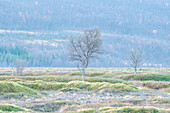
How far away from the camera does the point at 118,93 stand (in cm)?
4047

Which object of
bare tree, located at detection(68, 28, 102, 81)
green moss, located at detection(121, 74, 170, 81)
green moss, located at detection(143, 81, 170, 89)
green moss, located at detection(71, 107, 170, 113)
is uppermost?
bare tree, located at detection(68, 28, 102, 81)

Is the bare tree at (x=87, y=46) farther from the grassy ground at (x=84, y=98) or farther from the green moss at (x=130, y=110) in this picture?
the green moss at (x=130, y=110)

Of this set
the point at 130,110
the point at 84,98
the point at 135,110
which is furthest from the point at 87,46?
the point at 135,110

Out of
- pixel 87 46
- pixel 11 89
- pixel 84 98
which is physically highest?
pixel 87 46

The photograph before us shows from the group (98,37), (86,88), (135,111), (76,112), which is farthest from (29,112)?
(98,37)

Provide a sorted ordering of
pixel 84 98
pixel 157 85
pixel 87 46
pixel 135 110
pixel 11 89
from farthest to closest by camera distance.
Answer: pixel 87 46 → pixel 157 85 → pixel 11 89 → pixel 84 98 → pixel 135 110

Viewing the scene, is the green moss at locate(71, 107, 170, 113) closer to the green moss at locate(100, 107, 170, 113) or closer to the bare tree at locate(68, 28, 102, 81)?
the green moss at locate(100, 107, 170, 113)

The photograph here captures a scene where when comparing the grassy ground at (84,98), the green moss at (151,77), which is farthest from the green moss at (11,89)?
the green moss at (151,77)

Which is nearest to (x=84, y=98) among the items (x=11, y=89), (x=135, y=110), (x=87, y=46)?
(x=11, y=89)

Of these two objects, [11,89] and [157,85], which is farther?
[157,85]

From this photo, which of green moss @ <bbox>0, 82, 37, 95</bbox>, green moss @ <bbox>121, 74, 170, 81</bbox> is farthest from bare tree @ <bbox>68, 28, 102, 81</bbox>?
green moss @ <bbox>0, 82, 37, 95</bbox>

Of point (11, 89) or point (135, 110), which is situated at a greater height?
point (135, 110)

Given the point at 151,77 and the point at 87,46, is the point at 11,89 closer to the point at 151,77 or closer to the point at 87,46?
the point at 87,46

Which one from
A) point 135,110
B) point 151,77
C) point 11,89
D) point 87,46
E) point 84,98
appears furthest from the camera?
point 151,77
